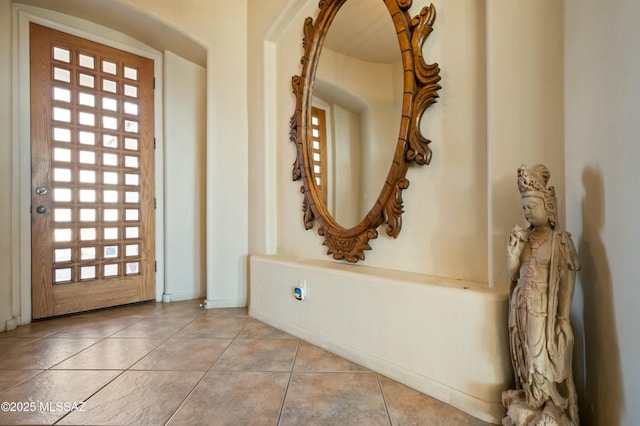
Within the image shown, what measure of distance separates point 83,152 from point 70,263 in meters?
1.00

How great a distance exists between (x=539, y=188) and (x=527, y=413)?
750mm

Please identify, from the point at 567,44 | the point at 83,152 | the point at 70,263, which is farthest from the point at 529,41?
the point at 70,263

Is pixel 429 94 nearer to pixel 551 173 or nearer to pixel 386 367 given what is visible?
pixel 551 173

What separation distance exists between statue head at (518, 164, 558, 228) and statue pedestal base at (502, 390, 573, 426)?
0.60 metres

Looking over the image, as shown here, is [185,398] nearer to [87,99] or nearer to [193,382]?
[193,382]

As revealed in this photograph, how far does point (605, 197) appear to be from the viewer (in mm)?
856

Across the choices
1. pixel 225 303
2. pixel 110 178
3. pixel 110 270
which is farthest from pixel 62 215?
pixel 225 303

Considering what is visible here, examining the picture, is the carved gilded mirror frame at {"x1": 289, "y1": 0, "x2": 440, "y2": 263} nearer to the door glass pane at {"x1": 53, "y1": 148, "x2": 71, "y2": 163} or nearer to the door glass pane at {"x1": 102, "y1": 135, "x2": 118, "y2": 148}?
the door glass pane at {"x1": 102, "y1": 135, "x2": 118, "y2": 148}

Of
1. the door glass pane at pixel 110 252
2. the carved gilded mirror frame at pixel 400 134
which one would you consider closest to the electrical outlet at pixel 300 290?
the carved gilded mirror frame at pixel 400 134

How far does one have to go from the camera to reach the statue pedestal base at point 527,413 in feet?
2.84

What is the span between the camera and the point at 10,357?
5.33 ft

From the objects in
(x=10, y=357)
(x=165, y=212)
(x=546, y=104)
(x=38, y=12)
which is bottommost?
(x=10, y=357)

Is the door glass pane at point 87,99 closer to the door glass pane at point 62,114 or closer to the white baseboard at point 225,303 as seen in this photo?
the door glass pane at point 62,114

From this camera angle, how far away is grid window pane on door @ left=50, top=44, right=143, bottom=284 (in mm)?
2385
